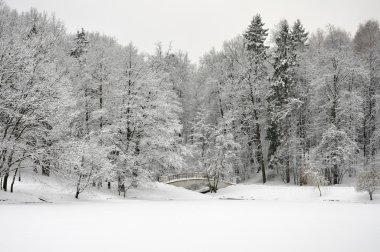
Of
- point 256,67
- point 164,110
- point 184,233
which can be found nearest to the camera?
point 184,233

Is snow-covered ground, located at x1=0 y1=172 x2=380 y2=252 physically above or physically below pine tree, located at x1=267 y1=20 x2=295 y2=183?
below

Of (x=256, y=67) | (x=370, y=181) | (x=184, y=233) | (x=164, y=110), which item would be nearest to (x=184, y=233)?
(x=184, y=233)

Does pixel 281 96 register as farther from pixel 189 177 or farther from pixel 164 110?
pixel 164 110

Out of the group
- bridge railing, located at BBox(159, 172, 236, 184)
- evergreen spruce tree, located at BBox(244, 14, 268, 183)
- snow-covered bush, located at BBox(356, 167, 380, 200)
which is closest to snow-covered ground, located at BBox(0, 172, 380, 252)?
snow-covered bush, located at BBox(356, 167, 380, 200)

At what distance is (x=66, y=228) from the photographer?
920 cm

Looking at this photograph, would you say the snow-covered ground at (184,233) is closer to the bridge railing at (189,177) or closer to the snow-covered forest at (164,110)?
the snow-covered forest at (164,110)

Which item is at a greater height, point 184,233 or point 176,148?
point 176,148

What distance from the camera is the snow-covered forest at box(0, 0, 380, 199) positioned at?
1730cm

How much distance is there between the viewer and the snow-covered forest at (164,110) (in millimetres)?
17297

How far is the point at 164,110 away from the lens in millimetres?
27172

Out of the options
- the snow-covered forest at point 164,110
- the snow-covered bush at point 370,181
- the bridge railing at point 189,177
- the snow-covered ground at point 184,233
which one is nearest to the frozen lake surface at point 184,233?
the snow-covered ground at point 184,233

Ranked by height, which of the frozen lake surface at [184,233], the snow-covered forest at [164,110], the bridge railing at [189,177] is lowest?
the frozen lake surface at [184,233]

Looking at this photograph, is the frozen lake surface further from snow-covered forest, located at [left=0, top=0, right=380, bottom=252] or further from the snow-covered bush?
the snow-covered bush

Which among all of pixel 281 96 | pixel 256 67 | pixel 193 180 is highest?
pixel 256 67
